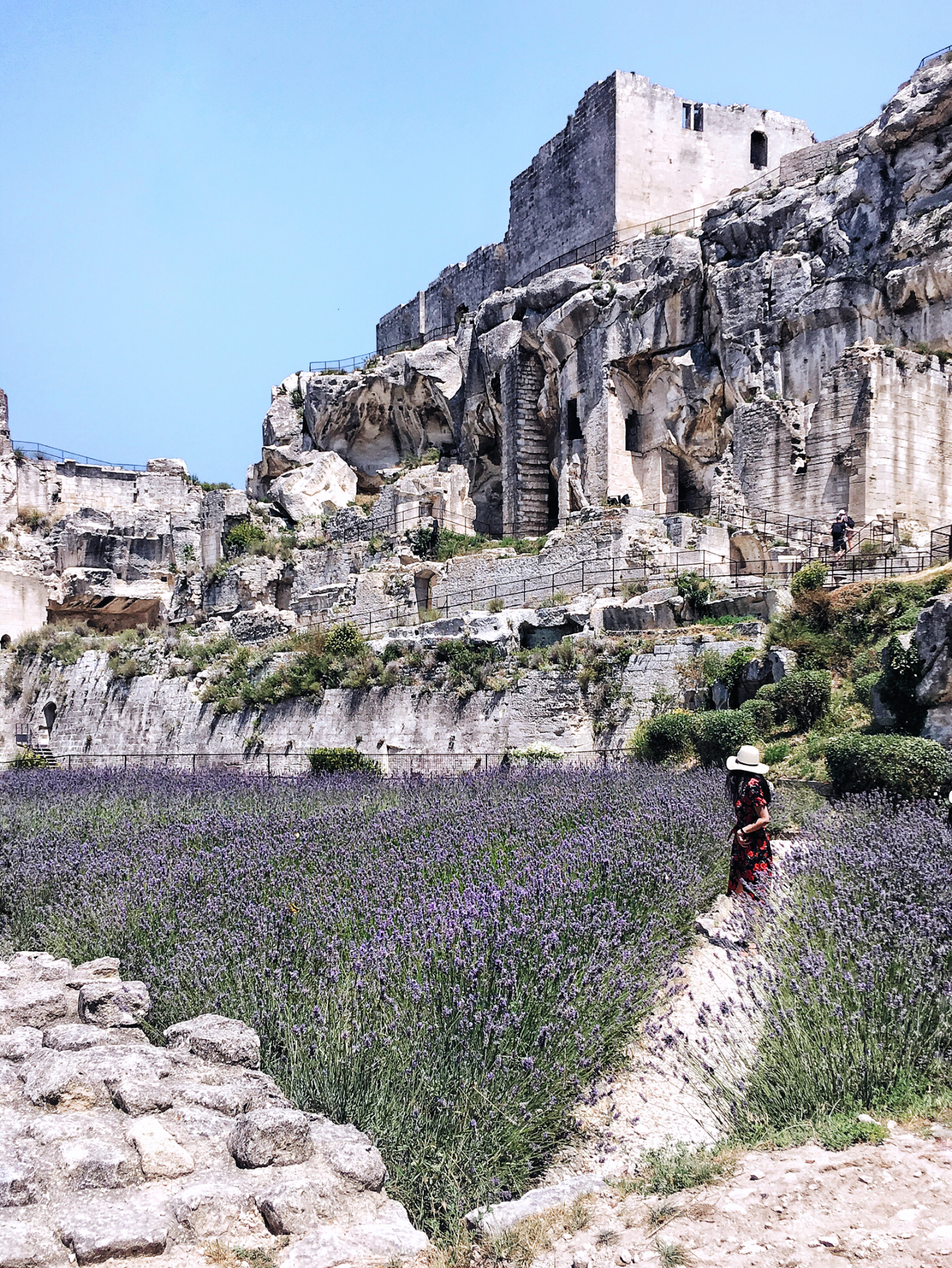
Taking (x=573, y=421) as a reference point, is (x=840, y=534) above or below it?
below

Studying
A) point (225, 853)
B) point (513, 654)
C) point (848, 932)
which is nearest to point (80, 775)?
point (513, 654)

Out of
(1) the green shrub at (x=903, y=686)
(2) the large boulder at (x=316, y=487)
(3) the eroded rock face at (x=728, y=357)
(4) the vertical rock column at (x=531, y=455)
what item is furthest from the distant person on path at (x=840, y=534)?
(2) the large boulder at (x=316, y=487)

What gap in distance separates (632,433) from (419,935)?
24163mm

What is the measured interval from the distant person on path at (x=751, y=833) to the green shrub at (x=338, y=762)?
7.89 m

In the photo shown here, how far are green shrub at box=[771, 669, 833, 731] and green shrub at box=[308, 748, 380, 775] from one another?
17.7ft

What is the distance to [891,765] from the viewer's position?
805 centimetres

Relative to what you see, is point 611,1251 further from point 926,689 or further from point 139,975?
point 926,689

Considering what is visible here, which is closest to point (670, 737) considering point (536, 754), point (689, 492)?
point (536, 754)

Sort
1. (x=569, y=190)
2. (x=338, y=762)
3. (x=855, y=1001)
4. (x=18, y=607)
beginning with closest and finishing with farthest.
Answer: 1. (x=855, y=1001)
2. (x=338, y=762)
3. (x=18, y=607)
4. (x=569, y=190)

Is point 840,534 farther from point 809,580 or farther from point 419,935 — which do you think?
point 419,935

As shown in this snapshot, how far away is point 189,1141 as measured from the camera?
141 inches

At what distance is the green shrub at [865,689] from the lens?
409 inches

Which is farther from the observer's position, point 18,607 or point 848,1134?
point 18,607

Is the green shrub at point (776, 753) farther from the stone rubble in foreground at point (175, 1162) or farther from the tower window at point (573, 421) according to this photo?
the tower window at point (573, 421)
